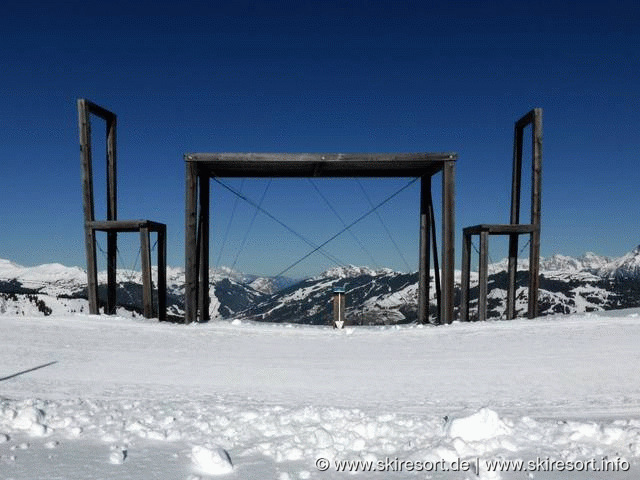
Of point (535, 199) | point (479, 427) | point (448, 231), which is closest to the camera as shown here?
point (479, 427)

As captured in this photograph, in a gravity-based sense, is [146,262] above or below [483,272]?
above

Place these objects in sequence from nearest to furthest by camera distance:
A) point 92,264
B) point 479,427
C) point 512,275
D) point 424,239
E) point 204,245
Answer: point 479,427 → point 92,264 → point 204,245 → point 512,275 → point 424,239

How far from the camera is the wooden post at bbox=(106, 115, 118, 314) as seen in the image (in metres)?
15.9

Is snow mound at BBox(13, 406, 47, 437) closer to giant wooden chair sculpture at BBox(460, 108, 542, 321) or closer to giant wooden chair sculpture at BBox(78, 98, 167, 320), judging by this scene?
giant wooden chair sculpture at BBox(78, 98, 167, 320)

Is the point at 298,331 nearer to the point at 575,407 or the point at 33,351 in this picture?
the point at 33,351

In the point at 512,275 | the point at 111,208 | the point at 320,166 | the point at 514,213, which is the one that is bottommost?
the point at 512,275

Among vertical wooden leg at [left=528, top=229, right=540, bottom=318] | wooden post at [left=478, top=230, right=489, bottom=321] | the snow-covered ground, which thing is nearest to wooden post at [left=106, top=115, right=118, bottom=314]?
the snow-covered ground

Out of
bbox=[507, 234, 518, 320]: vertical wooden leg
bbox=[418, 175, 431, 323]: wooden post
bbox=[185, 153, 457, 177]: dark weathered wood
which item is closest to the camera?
bbox=[185, 153, 457, 177]: dark weathered wood

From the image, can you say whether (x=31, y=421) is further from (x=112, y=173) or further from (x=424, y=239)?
(x=424, y=239)

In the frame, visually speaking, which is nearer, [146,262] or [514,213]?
[146,262]

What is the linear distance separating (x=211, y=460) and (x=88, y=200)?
1256 cm

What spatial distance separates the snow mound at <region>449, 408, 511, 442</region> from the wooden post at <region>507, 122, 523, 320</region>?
11274 millimetres

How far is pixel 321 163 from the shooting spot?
48.8 feet

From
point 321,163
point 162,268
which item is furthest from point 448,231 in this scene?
point 162,268
